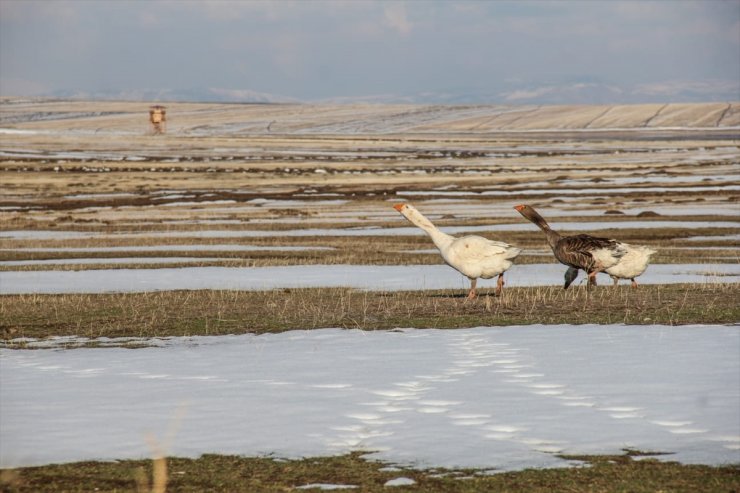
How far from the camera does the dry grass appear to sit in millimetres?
17734

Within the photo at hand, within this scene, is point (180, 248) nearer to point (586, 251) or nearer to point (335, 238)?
point (335, 238)

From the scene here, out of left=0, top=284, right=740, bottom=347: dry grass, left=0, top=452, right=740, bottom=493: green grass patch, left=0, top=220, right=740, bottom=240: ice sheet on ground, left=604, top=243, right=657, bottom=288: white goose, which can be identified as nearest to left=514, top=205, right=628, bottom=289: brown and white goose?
left=604, top=243, right=657, bottom=288: white goose

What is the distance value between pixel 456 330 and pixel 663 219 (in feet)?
106

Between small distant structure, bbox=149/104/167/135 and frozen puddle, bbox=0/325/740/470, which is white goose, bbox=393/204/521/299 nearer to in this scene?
frozen puddle, bbox=0/325/740/470

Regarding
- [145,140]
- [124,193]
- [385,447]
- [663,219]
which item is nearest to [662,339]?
[385,447]

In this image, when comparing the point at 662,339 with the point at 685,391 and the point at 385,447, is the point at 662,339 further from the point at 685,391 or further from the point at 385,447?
the point at 385,447

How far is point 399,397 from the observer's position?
1208cm

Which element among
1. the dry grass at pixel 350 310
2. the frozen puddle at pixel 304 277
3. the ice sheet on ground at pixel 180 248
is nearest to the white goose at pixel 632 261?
the dry grass at pixel 350 310

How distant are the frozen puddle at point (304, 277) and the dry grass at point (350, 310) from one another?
8.95 ft

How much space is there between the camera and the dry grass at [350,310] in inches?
698

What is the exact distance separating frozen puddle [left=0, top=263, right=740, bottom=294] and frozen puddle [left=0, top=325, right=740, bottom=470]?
9794mm

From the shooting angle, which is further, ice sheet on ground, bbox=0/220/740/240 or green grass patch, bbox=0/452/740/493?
ice sheet on ground, bbox=0/220/740/240

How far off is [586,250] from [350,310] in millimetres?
4496

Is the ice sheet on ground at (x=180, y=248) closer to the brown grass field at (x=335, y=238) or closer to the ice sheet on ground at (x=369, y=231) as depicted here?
the brown grass field at (x=335, y=238)
